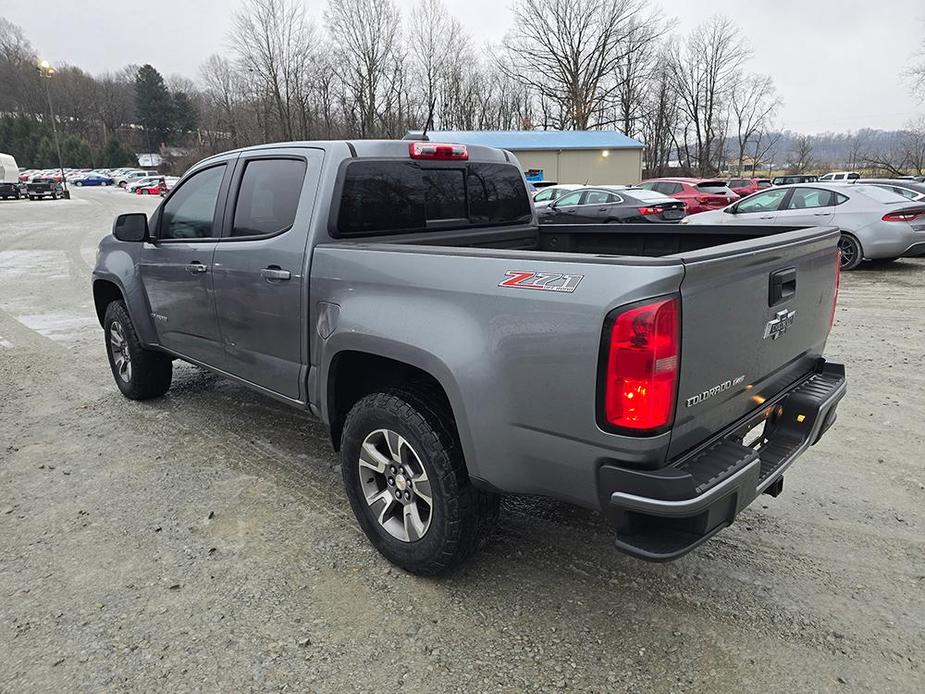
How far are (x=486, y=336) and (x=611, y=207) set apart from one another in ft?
45.5

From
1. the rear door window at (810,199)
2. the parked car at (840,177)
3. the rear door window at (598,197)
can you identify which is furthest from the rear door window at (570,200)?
the parked car at (840,177)

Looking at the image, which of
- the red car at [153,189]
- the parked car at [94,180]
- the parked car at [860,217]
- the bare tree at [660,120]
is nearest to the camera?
the parked car at [860,217]

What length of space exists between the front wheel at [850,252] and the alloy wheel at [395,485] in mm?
10321

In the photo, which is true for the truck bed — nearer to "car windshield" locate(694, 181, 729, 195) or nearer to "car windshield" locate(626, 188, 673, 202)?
"car windshield" locate(626, 188, 673, 202)

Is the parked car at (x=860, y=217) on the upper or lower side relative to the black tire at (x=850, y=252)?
upper

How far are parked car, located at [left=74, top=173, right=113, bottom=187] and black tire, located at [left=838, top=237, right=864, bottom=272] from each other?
257ft

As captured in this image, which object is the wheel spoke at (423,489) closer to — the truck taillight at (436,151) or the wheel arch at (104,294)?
the truck taillight at (436,151)

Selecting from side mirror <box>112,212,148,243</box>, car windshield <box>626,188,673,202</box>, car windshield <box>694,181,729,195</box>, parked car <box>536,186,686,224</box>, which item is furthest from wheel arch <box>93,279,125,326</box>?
car windshield <box>694,181,729,195</box>

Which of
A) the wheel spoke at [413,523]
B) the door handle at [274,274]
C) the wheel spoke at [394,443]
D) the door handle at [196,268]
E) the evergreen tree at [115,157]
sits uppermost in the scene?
the evergreen tree at [115,157]

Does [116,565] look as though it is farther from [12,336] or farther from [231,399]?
[12,336]

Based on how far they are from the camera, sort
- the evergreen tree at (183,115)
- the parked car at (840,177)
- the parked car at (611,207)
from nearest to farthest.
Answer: the parked car at (611,207) < the parked car at (840,177) < the evergreen tree at (183,115)

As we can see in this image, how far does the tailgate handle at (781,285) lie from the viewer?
7.92ft

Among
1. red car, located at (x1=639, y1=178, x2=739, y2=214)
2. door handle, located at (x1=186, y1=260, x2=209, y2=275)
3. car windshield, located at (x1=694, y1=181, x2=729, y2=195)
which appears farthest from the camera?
car windshield, located at (x1=694, y1=181, x2=729, y2=195)

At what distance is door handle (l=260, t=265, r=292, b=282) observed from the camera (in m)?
3.23
